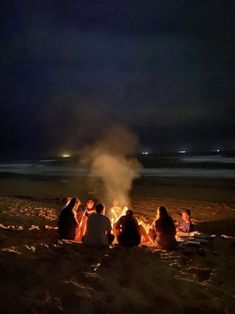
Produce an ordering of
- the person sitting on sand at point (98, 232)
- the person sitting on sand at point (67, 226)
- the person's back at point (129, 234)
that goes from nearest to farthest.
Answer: the person sitting on sand at point (98, 232) → the person's back at point (129, 234) → the person sitting on sand at point (67, 226)

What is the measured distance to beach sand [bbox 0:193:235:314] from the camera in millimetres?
4863

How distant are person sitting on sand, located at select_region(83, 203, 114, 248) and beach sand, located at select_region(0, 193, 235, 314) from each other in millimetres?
248

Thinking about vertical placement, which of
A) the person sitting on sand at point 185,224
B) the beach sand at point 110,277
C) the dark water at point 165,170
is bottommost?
the beach sand at point 110,277

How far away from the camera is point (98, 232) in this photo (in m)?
7.59

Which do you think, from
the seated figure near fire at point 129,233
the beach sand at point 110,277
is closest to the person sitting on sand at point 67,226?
the beach sand at point 110,277

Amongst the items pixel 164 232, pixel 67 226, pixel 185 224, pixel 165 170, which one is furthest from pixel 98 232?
pixel 165 170

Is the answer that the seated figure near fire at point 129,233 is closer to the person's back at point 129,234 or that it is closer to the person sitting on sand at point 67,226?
the person's back at point 129,234

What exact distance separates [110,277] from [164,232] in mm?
2367

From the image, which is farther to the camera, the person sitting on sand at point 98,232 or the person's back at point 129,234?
the person's back at point 129,234

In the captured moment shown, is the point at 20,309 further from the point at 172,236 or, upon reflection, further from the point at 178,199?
the point at 178,199

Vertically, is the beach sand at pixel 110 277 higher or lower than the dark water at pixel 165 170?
lower

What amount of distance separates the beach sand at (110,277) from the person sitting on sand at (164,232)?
9.8 inches

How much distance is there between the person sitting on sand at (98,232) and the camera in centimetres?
747

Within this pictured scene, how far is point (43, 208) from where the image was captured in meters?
14.5
